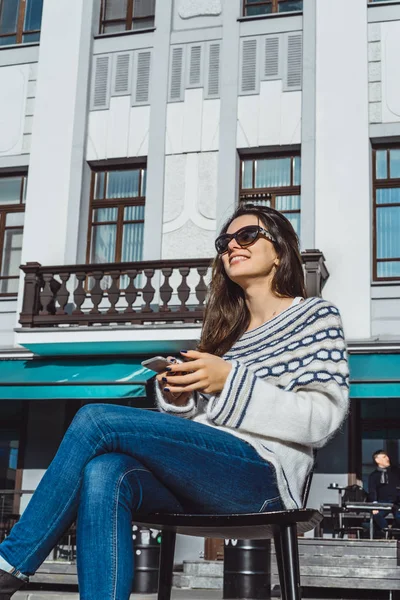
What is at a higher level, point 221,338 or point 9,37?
point 9,37

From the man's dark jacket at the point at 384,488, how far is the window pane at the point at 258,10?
24.7 feet

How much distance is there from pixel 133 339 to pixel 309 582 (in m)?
5.12

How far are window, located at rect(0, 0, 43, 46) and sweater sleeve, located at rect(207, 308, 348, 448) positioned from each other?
14279 mm

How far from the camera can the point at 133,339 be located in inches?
520

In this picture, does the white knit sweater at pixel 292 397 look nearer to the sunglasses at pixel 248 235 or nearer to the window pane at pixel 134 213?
the sunglasses at pixel 248 235

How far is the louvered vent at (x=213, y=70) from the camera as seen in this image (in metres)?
14.6

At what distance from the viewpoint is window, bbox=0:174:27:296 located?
15047 millimetres

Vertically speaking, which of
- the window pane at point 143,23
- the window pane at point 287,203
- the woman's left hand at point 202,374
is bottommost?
the woman's left hand at point 202,374

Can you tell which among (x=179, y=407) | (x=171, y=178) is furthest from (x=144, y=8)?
(x=179, y=407)

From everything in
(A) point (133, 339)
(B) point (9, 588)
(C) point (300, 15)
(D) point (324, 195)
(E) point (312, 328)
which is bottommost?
(B) point (9, 588)

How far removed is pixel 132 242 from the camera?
14.6 metres

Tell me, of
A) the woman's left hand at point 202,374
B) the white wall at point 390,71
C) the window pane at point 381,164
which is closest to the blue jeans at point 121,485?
the woman's left hand at point 202,374

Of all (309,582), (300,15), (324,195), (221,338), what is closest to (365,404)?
(324,195)

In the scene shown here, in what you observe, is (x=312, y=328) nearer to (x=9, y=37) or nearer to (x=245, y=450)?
(x=245, y=450)
